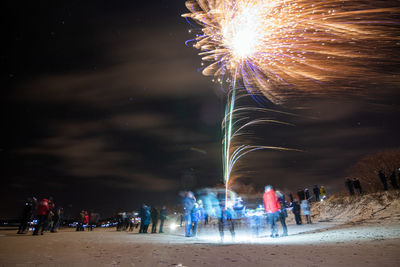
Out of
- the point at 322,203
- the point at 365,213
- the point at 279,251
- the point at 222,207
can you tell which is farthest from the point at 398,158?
the point at 279,251

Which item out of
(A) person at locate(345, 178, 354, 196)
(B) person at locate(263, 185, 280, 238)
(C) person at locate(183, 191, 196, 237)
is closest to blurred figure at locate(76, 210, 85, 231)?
(C) person at locate(183, 191, 196, 237)

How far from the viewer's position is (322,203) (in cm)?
2795

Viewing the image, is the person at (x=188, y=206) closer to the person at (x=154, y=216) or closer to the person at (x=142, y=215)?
the person at (x=142, y=215)

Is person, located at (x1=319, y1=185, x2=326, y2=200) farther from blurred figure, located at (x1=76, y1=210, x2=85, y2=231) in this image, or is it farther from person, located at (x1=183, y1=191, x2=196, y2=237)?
blurred figure, located at (x1=76, y1=210, x2=85, y2=231)

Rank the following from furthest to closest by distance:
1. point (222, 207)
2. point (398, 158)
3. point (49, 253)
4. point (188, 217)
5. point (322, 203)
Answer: point (398, 158)
point (322, 203)
point (188, 217)
point (222, 207)
point (49, 253)

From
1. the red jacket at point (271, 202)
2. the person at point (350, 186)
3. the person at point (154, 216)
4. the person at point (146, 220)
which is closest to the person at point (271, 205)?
the red jacket at point (271, 202)

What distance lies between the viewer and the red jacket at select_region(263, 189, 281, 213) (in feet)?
37.7

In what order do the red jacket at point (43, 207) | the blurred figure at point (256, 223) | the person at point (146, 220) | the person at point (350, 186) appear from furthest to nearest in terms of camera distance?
the person at point (350, 186)
the person at point (146, 220)
the blurred figure at point (256, 223)
the red jacket at point (43, 207)

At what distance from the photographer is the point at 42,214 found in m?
13.6

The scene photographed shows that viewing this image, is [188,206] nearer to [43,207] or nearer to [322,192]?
[43,207]

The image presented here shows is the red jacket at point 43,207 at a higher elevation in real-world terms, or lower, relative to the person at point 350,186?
lower

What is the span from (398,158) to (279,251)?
105 ft

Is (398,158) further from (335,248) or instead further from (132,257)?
(132,257)

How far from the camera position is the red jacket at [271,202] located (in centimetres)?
1149
